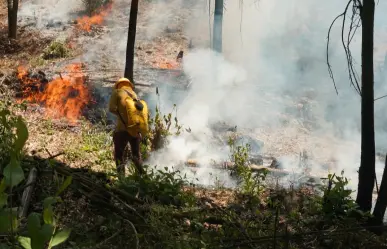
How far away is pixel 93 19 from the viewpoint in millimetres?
18625

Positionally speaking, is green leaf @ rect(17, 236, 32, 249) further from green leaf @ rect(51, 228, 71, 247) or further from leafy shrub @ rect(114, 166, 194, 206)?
leafy shrub @ rect(114, 166, 194, 206)

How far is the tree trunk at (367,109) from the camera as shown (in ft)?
15.8

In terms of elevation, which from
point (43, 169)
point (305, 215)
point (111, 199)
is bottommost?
point (305, 215)

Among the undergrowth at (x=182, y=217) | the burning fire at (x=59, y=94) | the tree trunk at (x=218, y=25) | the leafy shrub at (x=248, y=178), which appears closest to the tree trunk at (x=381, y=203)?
the undergrowth at (x=182, y=217)

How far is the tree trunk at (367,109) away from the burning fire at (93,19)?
564 inches

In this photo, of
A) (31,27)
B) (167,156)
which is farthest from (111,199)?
(31,27)

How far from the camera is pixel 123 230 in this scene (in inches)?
132

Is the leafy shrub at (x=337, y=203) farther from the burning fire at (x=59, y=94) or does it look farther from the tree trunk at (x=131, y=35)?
the burning fire at (x=59, y=94)

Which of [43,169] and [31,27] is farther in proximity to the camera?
[31,27]

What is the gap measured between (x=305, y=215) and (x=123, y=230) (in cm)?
252

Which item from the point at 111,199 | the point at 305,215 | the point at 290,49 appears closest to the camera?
the point at 111,199

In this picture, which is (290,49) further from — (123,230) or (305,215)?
(123,230)

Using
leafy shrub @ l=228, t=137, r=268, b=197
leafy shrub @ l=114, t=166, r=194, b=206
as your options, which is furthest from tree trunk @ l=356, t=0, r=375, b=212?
leafy shrub @ l=114, t=166, r=194, b=206

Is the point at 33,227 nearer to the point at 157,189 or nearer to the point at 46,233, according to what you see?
the point at 46,233
